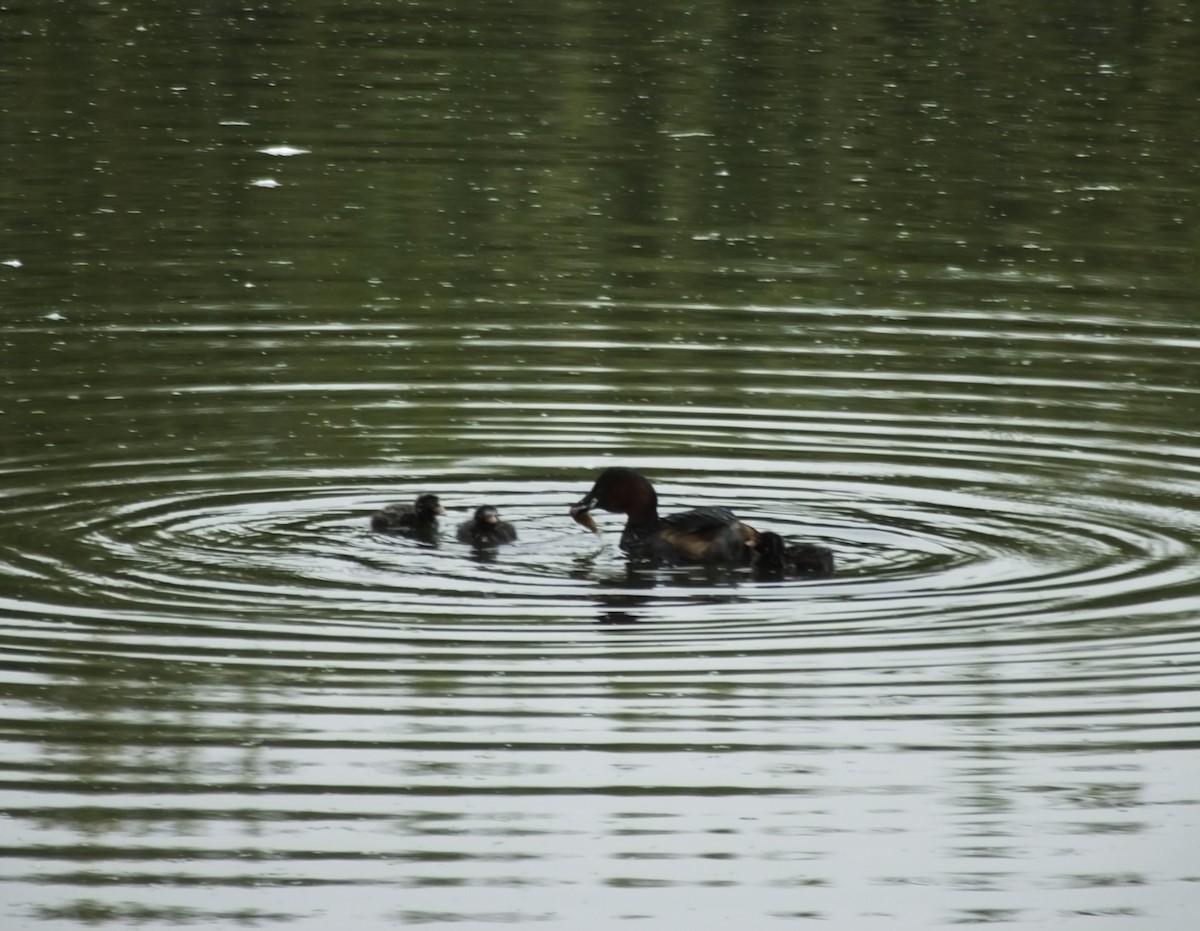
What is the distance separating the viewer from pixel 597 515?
1372 centimetres

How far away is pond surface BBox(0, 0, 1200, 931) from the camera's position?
7.89m

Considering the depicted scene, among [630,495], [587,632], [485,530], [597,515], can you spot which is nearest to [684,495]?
[597,515]

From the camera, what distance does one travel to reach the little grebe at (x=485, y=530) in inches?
463

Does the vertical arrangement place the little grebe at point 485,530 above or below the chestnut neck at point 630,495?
below

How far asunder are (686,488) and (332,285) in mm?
6378

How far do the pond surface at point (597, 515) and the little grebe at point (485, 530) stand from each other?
0.09 metres

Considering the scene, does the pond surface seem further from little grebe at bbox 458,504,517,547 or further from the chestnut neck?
the chestnut neck

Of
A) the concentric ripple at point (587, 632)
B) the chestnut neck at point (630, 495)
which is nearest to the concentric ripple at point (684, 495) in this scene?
the concentric ripple at point (587, 632)

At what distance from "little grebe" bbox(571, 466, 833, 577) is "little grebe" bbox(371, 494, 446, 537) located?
2.56 feet

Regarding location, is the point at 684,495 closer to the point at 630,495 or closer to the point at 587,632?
the point at 630,495

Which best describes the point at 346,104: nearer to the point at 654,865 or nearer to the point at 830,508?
the point at 830,508

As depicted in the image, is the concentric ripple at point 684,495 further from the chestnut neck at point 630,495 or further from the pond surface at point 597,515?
the chestnut neck at point 630,495

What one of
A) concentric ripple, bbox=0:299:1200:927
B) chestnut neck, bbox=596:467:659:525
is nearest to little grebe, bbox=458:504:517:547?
concentric ripple, bbox=0:299:1200:927

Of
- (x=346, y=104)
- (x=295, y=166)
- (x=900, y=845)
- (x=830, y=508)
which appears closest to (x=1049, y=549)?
(x=830, y=508)
